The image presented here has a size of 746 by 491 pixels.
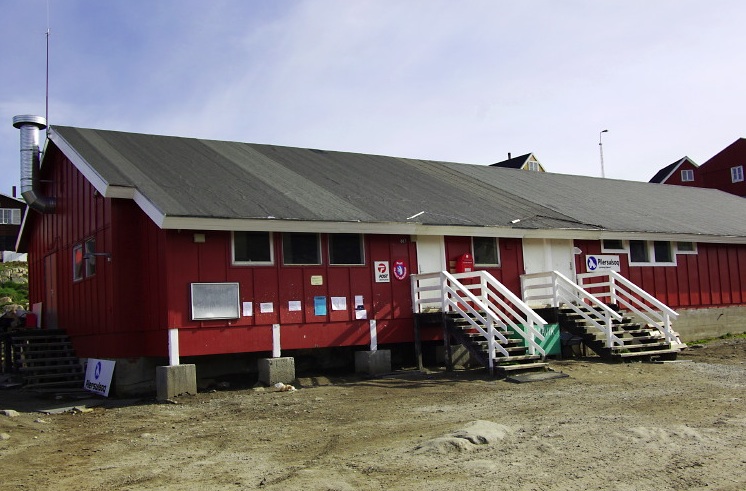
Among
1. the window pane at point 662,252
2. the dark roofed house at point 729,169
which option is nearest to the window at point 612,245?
the window pane at point 662,252

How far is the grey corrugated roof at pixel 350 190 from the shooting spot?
1516 cm

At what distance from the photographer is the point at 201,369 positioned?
48.1ft

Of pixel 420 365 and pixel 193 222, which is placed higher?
pixel 193 222

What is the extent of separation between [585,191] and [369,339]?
1317cm

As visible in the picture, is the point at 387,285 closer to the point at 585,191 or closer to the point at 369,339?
the point at 369,339

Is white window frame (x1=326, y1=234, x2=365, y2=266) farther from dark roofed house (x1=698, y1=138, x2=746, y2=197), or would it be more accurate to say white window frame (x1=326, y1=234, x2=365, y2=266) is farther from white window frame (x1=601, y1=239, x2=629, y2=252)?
dark roofed house (x1=698, y1=138, x2=746, y2=197)

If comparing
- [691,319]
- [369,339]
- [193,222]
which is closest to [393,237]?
[369,339]

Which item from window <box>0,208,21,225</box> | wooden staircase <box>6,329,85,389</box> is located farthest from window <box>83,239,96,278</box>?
window <box>0,208,21,225</box>

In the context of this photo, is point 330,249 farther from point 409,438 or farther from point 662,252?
point 662,252

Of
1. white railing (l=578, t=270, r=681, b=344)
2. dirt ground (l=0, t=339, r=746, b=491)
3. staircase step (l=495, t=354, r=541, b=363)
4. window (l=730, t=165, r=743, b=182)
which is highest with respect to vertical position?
window (l=730, t=165, r=743, b=182)

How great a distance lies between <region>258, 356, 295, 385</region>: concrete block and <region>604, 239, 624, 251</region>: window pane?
9.74 metres

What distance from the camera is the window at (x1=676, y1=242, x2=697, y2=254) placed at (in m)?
22.0

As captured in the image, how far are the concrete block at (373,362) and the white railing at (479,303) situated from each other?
135 centimetres

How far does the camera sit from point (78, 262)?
17.6m
